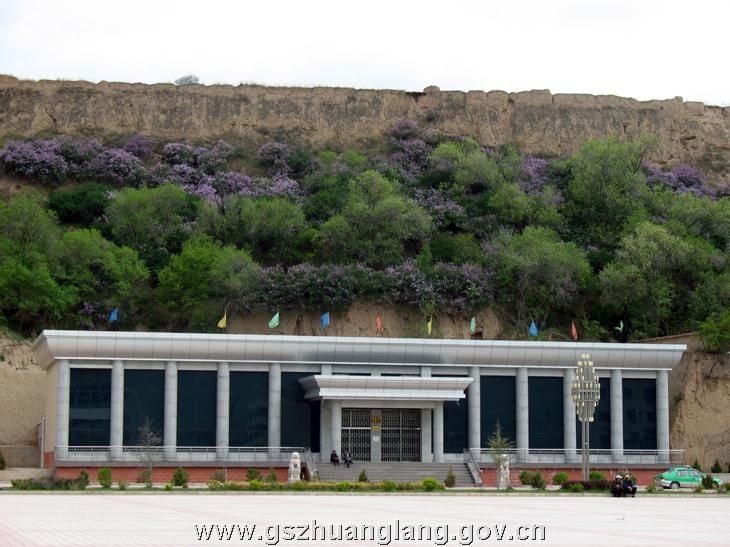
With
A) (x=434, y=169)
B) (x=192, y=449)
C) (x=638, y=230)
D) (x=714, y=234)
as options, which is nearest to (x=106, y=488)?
(x=192, y=449)

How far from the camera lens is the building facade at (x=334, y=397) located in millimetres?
61688

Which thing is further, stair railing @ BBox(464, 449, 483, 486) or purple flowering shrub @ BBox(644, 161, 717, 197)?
purple flowering shrub @ BBox(644, 161, 717, 197)

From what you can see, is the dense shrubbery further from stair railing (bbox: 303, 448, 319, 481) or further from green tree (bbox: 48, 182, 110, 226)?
stair railing (bbox: 303, 448, 319, 481)

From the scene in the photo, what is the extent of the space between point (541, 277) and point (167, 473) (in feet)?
110

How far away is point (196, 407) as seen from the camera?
63344 mm

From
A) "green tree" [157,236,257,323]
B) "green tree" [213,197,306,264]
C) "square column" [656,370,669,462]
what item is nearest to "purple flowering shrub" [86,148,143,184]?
"green tree" [213,197,306,264]

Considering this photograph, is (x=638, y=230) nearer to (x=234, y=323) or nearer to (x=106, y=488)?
(x=234, y=323)

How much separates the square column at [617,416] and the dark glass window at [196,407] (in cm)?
2043

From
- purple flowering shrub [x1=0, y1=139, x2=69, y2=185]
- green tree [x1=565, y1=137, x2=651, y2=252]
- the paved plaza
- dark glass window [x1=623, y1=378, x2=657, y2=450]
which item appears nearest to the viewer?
the paved plaza

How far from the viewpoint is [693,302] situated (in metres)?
82.6

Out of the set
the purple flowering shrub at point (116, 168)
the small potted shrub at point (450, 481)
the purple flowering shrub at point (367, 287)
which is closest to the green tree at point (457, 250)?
the purple flowering shrub at point (367, 287)

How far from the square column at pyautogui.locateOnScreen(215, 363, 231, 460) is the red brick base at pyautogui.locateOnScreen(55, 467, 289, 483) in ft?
4.20

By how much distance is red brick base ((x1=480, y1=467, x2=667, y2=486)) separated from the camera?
63.1 m

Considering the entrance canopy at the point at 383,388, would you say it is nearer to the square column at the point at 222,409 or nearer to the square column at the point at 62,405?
the square column at the point at 222,409
